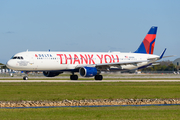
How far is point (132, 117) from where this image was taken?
16.1 m

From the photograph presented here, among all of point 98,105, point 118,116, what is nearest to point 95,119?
point 118,116

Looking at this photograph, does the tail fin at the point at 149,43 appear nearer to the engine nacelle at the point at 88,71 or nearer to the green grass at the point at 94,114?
the engine nacelle at the point at 88,71

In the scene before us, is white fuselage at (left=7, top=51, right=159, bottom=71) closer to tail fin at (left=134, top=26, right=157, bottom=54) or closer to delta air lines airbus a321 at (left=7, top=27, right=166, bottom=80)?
delta air lines airbus a321 at (left=7, top=27, right=166, bottom=80)

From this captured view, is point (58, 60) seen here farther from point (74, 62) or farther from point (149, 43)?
point (149, 43)

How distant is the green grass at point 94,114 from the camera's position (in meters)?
16.1

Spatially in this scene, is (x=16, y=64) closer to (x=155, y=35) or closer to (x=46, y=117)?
(x=155, y=35)

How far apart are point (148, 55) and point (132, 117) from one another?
5131 centimetres

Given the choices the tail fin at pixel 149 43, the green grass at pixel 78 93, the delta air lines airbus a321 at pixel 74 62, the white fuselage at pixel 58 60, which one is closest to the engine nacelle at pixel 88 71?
the delta air lines airbus a321 at pixel 74 62

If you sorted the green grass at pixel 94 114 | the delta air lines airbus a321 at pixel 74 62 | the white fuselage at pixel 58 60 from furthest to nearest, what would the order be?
the delta air lines airbus a321 at pixel 74 62 → the white fuselage at pixel 58 60 → the green grass at pixel 94 114

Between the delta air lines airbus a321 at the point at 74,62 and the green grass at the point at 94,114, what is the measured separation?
33478mm

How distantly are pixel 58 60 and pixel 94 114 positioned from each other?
37392mm

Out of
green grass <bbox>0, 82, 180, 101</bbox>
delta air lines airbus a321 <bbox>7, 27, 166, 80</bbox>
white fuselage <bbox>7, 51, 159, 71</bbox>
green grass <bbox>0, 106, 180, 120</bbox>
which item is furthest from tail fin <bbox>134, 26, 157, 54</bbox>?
green grass <bbox>0, 106, 180, 120</bbox>

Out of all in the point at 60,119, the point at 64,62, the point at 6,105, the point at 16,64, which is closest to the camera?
the point at 60,119

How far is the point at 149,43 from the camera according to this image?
68438 millimetres
